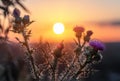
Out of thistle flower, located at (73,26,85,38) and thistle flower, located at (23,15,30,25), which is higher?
thistle flower, located at (23,15,30,25)

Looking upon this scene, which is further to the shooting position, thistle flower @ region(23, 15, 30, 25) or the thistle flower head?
the thistle flower head

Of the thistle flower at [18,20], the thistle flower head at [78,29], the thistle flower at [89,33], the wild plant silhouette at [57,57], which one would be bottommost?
the wild plant silhouette at [57,57]

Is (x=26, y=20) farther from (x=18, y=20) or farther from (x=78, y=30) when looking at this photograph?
(x=78, y=30)

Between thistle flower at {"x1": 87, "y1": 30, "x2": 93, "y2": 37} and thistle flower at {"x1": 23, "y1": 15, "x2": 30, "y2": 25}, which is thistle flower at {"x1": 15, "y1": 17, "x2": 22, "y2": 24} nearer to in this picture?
thistle flower at {"x1": 23, "y1": 15, "x2": 30, "y2": 25}

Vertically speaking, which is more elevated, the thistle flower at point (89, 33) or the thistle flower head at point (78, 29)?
the thistle flower head at point (78, 29)

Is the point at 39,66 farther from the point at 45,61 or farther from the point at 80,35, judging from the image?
the point at 80,35

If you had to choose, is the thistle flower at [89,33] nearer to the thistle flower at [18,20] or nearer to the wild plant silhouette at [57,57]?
the wild plant silhouette at [57,57]

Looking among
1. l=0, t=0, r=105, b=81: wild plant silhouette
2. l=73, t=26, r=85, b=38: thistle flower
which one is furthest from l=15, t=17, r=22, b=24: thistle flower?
l=73, t=26, r=85, b=38: thistle flower

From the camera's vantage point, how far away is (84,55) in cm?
361

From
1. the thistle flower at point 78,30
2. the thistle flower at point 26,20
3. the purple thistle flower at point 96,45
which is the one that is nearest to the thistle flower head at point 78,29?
the thistle flower at point 78,30

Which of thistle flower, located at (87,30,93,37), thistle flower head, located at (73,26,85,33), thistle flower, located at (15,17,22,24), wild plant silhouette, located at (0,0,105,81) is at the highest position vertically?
thistle flower, located at (15,17,22,24)

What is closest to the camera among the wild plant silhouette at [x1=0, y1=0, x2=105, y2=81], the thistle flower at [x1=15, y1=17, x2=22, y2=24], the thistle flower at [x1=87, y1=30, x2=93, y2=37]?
the wild plant silhouette at [x1=0, y1=0, x2=105, y2=81]

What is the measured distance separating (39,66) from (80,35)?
0.52 meters

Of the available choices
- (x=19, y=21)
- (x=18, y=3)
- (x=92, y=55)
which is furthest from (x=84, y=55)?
(x=18, y=3)
